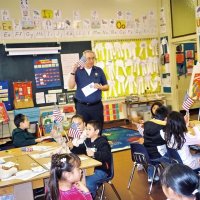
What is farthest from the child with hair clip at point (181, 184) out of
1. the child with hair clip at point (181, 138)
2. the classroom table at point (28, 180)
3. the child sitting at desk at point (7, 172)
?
the child with hair clip at point (181, 138)

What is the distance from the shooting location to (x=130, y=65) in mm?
8578

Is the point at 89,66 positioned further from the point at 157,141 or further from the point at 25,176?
the point at 25,176

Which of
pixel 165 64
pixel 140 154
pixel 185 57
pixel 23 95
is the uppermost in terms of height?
pixel 185 57

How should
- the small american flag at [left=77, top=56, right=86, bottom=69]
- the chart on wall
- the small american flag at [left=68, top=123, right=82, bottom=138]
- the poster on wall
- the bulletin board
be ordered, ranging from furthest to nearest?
the bulletin board < the chart on wall < the poster on wall < the small american flag at [left=77, top=56, right=86, bottom=69] < the small american flag at [left=68, top=123, right=82, bottom=138]

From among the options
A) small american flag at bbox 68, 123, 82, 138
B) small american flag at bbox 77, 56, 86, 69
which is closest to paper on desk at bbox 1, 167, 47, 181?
small american flag at bbox 68, 123, 82, 138

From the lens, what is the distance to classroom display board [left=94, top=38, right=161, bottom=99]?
27.2 ft

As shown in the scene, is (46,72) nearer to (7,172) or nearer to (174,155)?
(174,155)

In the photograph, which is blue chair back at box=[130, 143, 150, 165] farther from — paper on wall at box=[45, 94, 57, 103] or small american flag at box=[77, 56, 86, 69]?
paper on wall at box=[45, 94, 57, 103]

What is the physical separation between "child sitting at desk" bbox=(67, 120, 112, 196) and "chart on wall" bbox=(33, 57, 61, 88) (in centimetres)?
431

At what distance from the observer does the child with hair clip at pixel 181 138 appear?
127 inches

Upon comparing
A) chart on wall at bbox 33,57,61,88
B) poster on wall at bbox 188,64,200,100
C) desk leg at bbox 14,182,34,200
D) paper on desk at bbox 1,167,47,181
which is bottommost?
desk leg at bbox 14,182,34,200

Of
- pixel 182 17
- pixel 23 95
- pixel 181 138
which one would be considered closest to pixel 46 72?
pixel 23 95

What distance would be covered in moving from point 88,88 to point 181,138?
1.78 metres

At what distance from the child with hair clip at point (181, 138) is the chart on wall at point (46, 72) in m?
4.81
